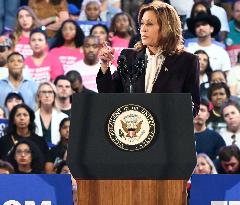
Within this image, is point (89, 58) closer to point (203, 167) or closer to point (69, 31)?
point (69, 31)

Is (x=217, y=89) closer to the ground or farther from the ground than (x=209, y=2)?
closer to the ground

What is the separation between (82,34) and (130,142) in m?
4.87

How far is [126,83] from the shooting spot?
3.42 meters

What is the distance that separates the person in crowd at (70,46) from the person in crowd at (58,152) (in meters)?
0.83

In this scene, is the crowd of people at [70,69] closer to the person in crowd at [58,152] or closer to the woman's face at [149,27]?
the person in crowd at [58,152]

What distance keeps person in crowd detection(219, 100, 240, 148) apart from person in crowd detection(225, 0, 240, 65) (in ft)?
2.07

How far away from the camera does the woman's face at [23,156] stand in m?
6.69

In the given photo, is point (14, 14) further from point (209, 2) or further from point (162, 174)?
point (162, 174)

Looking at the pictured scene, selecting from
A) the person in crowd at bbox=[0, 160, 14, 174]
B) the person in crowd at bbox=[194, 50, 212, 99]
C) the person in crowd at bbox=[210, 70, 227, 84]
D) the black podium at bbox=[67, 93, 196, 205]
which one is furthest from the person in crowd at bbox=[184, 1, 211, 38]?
the black podium at bbox=[67, 93, 196, 205]

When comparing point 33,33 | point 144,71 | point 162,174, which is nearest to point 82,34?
point 33,33

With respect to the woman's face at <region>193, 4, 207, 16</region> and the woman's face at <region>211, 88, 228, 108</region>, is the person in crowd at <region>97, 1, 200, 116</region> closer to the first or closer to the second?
the woman's face at <region>211, 88, 228, 108</region>

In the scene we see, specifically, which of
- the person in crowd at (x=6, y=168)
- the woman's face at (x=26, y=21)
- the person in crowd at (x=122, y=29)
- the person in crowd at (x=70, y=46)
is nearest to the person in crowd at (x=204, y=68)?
the person in crowd at (x=122, y=29)

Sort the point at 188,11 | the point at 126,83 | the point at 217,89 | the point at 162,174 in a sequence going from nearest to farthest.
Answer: the point at 162,174, the point at 126,83, the point at 217,89, the point at 188,11

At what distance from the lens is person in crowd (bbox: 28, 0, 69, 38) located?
8.09 metres
